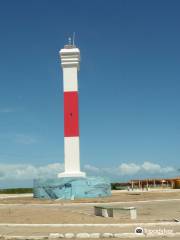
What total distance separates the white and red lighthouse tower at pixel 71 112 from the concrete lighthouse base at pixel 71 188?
587 mm

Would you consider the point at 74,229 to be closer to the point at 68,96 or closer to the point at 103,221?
the point at 103,221

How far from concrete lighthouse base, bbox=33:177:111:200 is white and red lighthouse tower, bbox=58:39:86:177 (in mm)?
587

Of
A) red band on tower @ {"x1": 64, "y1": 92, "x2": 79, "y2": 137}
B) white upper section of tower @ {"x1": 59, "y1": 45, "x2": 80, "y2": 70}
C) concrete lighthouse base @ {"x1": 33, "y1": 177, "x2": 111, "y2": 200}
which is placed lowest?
concrete lighthouse base @ {"x1": 33, "y1": 177, "x2": 111, "y2": 200}

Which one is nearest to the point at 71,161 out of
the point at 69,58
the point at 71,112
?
the point at 71,112

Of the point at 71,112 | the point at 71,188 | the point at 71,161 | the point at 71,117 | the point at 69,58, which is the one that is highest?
the point at 69,58

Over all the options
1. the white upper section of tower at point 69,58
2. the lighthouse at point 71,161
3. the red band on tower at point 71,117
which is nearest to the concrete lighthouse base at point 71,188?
the lighthouse at point 71,161

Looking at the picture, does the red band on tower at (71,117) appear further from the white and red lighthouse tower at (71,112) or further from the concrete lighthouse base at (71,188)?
the concrete lighthouse base at (71,188)

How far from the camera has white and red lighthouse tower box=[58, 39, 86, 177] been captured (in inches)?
1495

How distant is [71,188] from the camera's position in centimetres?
3784

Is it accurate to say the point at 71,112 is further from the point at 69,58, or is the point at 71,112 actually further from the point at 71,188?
the point at 71,188

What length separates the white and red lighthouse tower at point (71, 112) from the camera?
1495 inches

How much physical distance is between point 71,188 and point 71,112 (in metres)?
5.95

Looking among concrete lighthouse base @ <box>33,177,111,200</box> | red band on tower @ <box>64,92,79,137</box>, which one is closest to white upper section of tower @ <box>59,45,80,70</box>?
red band on tower @ <box>64,92,79,137</box>

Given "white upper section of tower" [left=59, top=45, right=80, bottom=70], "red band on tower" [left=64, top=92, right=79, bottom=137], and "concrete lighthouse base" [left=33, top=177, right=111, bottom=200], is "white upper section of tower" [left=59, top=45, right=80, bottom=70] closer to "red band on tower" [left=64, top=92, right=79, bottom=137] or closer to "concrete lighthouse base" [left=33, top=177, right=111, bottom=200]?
"red band on tower" [left=64, top=92, right=79, bottom=137]
